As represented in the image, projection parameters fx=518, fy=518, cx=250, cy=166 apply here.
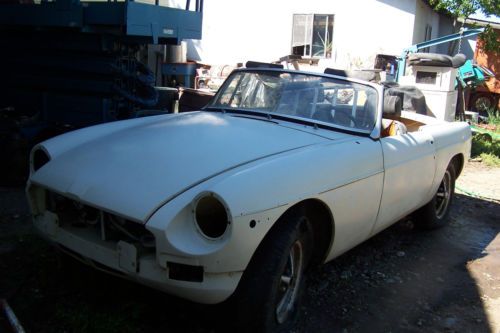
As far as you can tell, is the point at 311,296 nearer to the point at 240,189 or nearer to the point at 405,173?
the point at 405,173

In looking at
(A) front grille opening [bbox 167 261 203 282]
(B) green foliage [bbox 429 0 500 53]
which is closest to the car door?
(A) front grille opening [bbox 167 261 203 282]

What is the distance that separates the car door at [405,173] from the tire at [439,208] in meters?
0.56

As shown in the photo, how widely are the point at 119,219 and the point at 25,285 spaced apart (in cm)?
107

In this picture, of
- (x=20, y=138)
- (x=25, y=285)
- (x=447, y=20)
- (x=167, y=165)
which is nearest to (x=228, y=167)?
(x=167, y=165)

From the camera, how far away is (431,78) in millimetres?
11453

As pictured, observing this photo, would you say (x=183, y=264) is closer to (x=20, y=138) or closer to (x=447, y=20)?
(x=20, y=138)

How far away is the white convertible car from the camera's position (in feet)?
8.13

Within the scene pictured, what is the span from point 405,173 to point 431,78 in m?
Answer: 8.32

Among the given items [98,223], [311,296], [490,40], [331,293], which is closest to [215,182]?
[98,223]

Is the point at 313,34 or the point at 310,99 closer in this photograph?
the point at 310,99

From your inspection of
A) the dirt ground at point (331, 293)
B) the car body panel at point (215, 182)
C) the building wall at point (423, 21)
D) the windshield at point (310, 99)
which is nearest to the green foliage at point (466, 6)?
the building wall at point (423, 21)

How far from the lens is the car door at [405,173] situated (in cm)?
369

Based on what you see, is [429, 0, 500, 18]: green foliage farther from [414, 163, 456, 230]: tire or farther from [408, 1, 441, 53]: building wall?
[414, 163, 456, 230]: tire

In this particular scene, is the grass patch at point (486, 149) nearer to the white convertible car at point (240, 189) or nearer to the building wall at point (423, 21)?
the building wall at point (423, 21)
